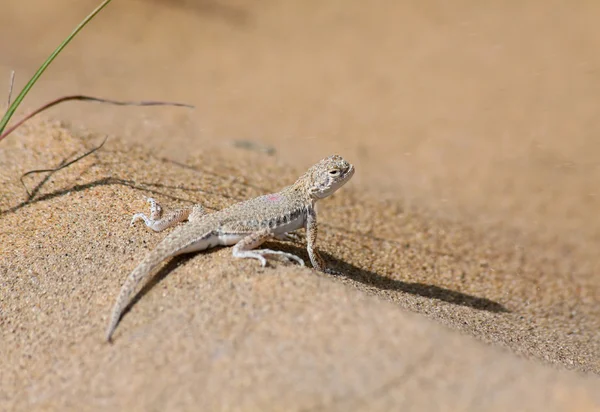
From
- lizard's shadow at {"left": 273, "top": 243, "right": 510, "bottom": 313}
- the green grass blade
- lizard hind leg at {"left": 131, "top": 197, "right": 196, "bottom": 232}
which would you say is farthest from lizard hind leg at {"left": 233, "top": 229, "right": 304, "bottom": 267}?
the green grass blade

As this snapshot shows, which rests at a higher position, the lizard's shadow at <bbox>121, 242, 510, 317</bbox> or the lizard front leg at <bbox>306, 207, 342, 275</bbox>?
the lizard front leg at <bbox>306, 207, 342, 275</bbox>

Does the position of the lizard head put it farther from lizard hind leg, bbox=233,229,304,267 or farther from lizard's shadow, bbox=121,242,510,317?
lizard hind leg, bbox=233,229,304,267

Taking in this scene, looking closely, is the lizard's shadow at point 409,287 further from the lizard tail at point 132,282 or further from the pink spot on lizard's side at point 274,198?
the lizard tail at point 132,282

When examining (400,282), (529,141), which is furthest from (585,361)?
(529,141)

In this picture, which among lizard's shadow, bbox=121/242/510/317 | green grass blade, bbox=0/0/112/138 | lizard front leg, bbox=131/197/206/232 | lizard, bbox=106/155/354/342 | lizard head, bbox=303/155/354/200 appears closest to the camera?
lizard, bbox=106/155/354/342

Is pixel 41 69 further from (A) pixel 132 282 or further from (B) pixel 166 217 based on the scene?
(A) pixel 132 282

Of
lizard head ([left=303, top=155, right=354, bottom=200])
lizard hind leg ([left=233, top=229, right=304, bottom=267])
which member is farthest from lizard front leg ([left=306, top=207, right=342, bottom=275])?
lizard hind leg ([left=233, top=229, right=304, bottom=267])

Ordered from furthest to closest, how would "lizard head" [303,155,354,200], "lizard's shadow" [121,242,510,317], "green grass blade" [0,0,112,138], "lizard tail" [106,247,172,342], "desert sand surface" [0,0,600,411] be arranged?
"lizard's shadow" [121,242,510,317], "lizard head" [303,155,354,200], "green grass blade" [0,0,112,138], "lizard tail" [106,247,172,342], "desert sand surface" [0,0,600,411]

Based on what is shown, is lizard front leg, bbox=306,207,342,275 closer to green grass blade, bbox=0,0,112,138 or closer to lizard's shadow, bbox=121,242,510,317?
lizard's shadow, bbox=121,242,510,317

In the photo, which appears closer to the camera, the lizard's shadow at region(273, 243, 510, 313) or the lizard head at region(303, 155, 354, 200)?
the lizard head at region(303, 155, 354, 200)

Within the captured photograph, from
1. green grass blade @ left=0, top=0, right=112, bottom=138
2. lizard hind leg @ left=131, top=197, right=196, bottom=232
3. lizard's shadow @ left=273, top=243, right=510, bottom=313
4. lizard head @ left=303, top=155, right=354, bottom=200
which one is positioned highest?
green grass blade @ left=0, top=0, right=112, bottom=138
